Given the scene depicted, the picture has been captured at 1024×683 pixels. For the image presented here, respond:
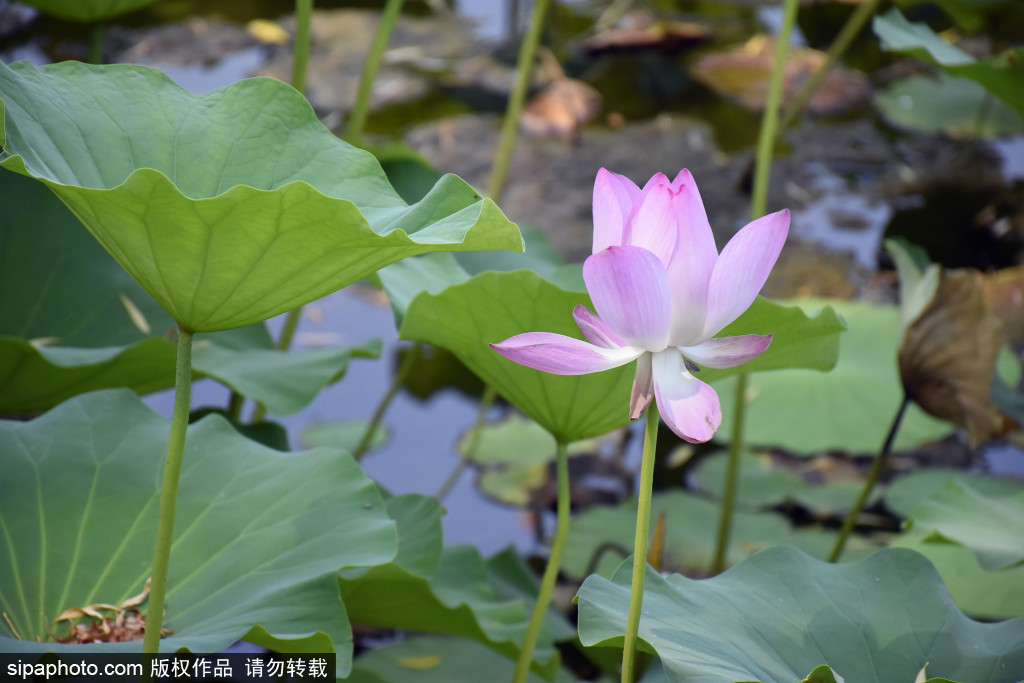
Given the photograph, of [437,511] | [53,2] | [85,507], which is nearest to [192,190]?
[85,507]

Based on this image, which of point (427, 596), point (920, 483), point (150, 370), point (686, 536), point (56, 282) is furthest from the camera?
point (920, 483)

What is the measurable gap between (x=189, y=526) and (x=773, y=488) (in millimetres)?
1321

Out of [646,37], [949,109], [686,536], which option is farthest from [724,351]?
[646,37]

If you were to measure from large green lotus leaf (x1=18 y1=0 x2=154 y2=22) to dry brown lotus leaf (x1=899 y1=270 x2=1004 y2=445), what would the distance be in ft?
4.61

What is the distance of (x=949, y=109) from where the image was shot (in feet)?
11.0

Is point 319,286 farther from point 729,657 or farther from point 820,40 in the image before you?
point 820,40

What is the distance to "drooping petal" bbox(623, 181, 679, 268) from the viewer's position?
58cm

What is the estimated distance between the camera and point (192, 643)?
0.77 metres

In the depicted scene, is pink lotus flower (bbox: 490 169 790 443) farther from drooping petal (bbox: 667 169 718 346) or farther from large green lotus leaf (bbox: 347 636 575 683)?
large green lotus leaf (bbox: 347 636 575 683)

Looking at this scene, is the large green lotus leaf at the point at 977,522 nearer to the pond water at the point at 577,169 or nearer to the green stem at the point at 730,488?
the green stem at the point at 730,488

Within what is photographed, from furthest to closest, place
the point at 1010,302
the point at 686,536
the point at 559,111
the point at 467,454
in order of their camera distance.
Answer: the point at 559,111 < the point at 1010,302 < the point at 467,454 < the point at 686,536

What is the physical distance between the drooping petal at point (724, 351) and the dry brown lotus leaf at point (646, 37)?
3.42 metres

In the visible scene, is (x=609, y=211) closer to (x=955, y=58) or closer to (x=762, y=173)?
(x=762, y=173)

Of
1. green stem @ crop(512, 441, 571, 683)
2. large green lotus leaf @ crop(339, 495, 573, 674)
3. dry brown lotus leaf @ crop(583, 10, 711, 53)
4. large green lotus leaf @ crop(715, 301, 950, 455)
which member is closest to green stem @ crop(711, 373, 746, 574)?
large green lotus leaf @ crop(715, 301, 950, 455)
